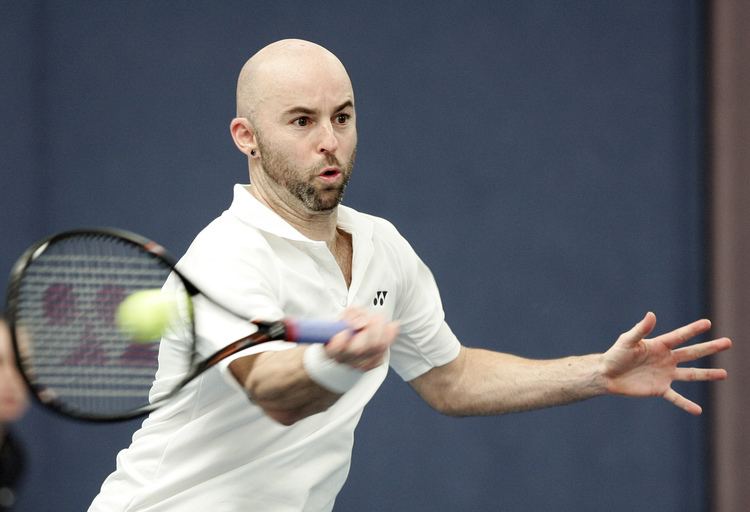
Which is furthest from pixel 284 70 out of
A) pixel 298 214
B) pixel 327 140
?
pixel 298 214

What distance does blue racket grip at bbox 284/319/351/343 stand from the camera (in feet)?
5.13

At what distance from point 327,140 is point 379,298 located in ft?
1.12

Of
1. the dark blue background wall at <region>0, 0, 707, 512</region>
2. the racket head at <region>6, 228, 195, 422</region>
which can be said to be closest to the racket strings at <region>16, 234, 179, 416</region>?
the racket head at <region>6, 228, 195, 422</region>

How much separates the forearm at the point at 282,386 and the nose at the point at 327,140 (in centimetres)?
44

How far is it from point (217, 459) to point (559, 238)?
1.77 m

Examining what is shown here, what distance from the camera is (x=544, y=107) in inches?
134

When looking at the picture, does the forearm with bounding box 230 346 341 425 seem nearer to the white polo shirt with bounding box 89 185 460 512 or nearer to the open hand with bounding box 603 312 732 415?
the white polo shirt with bounding box 89 185 460 512

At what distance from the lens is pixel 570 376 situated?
215 centimetres

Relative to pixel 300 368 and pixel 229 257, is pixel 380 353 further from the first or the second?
pixel 229 257

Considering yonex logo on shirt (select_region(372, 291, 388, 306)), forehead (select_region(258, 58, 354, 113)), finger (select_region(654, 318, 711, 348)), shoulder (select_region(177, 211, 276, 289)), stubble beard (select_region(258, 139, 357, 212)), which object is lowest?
finger (select_region(654, 318, 711, 348))

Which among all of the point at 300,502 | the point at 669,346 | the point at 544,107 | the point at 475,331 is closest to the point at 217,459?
the point at 300,502

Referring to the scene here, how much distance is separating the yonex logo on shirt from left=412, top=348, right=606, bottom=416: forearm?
Result: 0.27 meters

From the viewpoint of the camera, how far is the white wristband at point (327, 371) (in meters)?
1.56

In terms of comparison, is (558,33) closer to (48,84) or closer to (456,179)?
(456,179)
